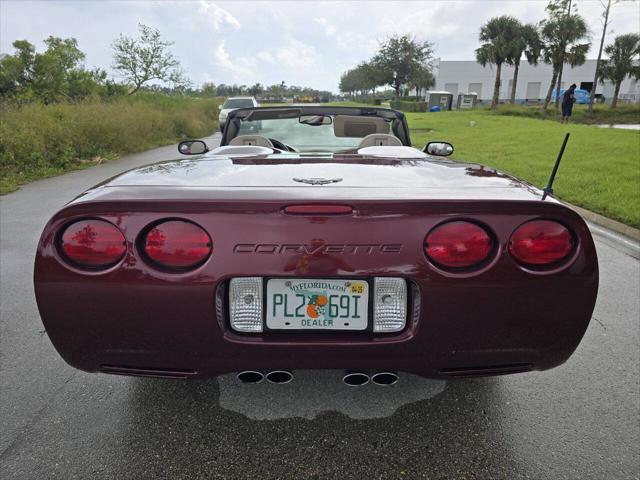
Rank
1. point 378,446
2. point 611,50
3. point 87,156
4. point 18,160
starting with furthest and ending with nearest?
point 611,50, point 87,156, point 18,160, point 378,446

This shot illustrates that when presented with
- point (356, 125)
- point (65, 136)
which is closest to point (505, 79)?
point (65, 136)

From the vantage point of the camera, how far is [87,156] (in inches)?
497

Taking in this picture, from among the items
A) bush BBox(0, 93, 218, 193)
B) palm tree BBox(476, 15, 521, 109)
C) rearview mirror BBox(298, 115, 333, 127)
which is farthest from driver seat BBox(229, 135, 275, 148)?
palm tree BBox(476, 15, 521, 109)

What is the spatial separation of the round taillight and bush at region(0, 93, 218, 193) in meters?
9.00

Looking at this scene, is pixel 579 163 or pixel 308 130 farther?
pixel 579 163

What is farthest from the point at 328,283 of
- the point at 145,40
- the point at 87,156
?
the point at 145,40

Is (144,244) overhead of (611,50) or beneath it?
beneath

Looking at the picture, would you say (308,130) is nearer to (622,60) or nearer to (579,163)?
(579,163)

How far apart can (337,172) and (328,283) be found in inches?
22.5

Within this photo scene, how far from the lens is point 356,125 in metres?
3.47

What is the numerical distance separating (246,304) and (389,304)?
0.48 meters

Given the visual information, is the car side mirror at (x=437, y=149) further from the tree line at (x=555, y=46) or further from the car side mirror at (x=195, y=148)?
the tree line at (x=555, y=46)

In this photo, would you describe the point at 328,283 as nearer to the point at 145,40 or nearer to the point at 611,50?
the point at 145,40

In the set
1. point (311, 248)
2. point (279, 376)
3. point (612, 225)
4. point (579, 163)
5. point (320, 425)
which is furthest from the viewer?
point (579, 163)
